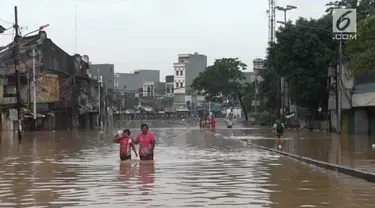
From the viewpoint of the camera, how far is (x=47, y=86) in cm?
6881

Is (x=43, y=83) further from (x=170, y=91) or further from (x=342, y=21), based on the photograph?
(x=170, y=91)

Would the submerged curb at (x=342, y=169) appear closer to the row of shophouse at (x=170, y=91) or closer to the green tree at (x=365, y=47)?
the green tree at (x=365, y=47)

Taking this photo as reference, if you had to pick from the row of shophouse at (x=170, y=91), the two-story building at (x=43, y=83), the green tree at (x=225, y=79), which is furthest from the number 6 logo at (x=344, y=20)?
the row of shophouse at (x=170, y=91)

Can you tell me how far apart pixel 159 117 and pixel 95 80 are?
170 ft

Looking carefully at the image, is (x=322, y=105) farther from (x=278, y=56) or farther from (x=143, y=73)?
(x=143, y=73)

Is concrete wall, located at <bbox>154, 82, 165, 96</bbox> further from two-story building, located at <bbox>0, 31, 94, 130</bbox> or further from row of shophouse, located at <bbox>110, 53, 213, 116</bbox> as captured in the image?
two-story building, located at <bbox>0, 31, 94, 130</bbox>

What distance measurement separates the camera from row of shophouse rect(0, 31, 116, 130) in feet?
202

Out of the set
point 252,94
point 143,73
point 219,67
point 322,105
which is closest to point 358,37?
point 322,105

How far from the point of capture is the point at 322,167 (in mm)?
17984

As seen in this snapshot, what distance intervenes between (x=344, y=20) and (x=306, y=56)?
58.5 ft

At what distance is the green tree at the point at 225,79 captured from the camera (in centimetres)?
10481

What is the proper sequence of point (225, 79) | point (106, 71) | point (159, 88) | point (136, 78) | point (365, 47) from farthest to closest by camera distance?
point (136, 78), point (159, 88), point (106, 71), point (225, 79), point (365, 47)

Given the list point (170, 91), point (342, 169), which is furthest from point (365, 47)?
point (170, 91)

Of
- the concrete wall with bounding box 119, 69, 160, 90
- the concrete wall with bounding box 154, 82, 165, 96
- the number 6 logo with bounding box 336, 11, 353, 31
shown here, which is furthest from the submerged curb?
the concrete wall with bounding box 119, 69, 160, 90
